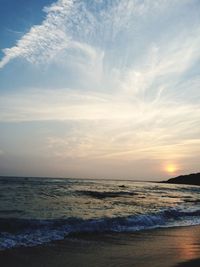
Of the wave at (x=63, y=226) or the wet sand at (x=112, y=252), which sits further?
the wave at (x=63, y=226)

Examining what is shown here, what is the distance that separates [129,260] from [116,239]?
11.5 ft

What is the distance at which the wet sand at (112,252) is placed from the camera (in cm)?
873

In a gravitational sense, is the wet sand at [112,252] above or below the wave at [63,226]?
below

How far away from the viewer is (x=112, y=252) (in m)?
10.2

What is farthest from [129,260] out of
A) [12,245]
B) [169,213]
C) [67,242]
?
[169,213]

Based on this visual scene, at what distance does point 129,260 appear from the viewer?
9.14 m

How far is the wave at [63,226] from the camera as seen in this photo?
463 inches

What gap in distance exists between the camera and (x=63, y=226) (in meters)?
14.2

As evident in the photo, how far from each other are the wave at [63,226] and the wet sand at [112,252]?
74cm

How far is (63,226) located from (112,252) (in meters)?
4.50

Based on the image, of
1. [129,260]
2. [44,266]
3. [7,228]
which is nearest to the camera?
[44,266]

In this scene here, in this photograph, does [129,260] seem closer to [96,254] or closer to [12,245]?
[96,254]

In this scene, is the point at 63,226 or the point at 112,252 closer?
the point at 112,252

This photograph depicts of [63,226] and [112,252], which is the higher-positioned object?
[63,226]
